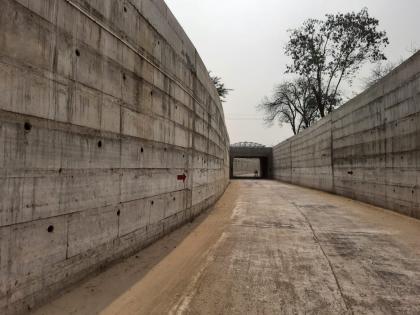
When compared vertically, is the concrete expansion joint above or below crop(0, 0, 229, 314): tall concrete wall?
above

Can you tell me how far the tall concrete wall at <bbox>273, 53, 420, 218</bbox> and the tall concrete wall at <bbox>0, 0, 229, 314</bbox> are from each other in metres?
6.85

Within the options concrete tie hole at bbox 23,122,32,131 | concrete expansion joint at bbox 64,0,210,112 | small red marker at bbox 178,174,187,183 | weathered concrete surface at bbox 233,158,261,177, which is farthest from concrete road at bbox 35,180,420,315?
weathered concrete surface at bbox 233,158,261,177

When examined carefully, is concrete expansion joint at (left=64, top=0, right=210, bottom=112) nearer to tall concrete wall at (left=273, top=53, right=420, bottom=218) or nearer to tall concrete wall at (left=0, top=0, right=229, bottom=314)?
tall concrete wall at (left=0, top=0, right=229, bottom=314)

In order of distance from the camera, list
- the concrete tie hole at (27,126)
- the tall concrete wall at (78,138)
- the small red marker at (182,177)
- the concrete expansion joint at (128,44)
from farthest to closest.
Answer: the small red marker at (182,177), the concrete expansion joint at (128,44), the concrete tie hole at (27,126), the tall concrete wall at (78,138)

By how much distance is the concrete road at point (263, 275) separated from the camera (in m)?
3.99

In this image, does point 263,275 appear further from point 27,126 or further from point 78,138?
point 27,126

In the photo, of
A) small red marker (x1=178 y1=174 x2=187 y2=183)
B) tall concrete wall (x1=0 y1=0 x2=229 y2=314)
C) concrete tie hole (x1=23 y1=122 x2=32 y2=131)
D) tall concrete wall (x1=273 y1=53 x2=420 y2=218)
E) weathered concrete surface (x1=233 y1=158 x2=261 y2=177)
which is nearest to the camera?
tall concrete wall (x1=0 y1=0 x2=229 y2=314)

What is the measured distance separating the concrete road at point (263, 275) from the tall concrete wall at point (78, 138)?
0.41m

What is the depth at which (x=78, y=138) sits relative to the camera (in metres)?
4.38

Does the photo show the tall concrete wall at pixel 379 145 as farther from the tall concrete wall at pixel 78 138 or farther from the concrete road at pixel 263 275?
the tall concrete wall at pixel 78 138

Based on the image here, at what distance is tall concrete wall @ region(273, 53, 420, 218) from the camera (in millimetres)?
10312

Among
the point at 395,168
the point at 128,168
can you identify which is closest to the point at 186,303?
the point at 128,168

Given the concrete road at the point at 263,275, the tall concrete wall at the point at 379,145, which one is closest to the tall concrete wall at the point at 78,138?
the concrete road at the point at 263,275

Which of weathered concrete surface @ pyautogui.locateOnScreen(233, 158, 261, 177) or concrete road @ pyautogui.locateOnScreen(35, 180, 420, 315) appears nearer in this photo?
concrete road @ pyautogui.locateOnScreen(35, 180, 420, 315)
